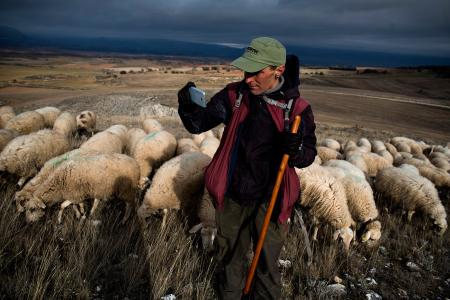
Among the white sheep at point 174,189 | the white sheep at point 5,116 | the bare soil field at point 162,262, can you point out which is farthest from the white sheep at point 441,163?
the white sheep at point 5,116

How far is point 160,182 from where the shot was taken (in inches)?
204

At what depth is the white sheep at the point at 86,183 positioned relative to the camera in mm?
5012

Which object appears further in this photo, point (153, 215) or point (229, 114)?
point (153, 215)

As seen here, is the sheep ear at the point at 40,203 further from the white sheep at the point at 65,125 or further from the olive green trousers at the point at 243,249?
the white sheep at the point at 65,125

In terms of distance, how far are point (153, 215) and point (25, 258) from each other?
2162mm

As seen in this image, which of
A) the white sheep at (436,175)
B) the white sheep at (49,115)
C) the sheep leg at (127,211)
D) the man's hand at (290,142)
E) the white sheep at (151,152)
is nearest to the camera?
the man's hand at (290,142)

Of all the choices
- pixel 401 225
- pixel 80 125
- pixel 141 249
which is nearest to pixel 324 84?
pixel 80 125

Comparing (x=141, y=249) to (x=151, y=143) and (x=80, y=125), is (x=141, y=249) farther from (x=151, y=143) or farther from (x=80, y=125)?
(x=80, y=125)

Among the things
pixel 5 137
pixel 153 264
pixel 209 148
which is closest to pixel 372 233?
pixel 153 264

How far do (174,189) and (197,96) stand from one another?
9.15 feet

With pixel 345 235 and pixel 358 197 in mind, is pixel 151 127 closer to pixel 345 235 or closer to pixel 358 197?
pixel 358 197

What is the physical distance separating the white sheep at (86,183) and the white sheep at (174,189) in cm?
44

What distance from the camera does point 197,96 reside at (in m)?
2.63

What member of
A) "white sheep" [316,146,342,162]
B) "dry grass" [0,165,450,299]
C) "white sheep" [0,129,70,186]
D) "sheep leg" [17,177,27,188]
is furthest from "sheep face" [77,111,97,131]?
"white sheep" [316,146,342,162]
